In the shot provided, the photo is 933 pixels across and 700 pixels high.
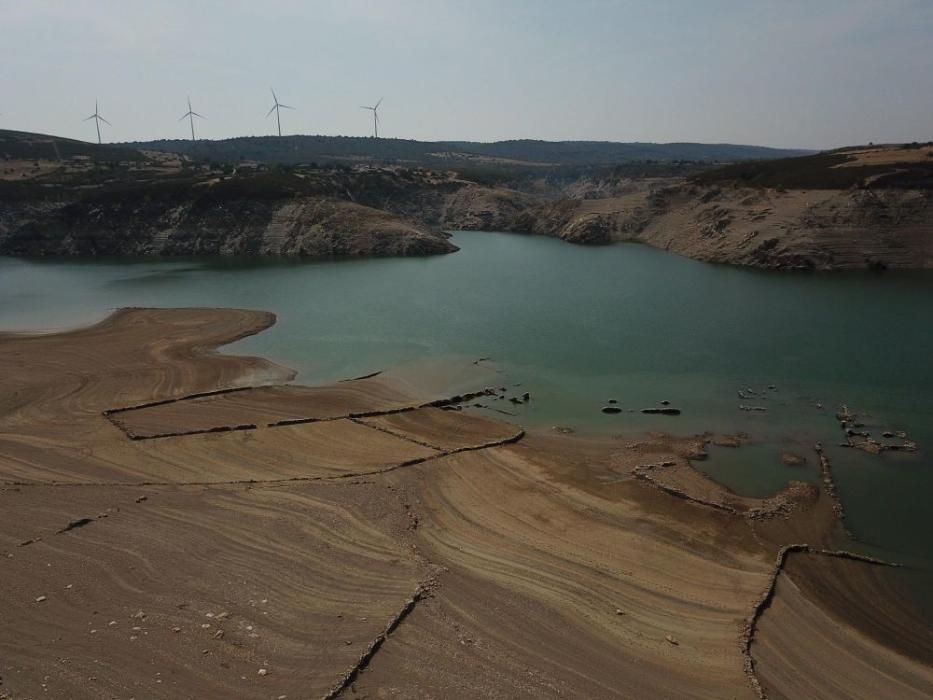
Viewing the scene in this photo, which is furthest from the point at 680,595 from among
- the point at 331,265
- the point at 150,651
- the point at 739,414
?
the point at 331,265

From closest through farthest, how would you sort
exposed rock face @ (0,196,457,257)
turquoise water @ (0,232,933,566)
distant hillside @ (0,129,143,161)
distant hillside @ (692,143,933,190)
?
1. turquoise water @ (0,232,933,566)
2. distant hillside @ (692,143,933,190)
3. exposed rock face @ (0,196,457,257)
4. distant hillside @ (0,129,143,161)

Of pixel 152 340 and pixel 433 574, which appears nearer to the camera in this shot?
pixel 433 574

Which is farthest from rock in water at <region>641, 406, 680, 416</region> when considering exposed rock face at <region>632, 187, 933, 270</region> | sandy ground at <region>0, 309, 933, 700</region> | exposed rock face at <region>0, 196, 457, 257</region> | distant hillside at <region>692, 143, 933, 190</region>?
exposed rock face at <region>0, 196, 457, 257</region>

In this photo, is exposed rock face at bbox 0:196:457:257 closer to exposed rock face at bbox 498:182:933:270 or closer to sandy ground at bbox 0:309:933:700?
exposed rock face at bbox 498:182:933:270

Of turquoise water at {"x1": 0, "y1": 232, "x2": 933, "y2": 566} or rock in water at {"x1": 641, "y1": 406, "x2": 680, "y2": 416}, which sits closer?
turquoise water at {"x1": 0, "y1": 232, "x2": 933, "y2": 566}

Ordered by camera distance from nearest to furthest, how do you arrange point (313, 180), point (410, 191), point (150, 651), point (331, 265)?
1. point (150, 651)
2. point (331, 265)
3. point (313, 180)
4. point (410, 191)

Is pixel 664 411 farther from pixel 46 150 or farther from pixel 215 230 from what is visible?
pixel 46 150

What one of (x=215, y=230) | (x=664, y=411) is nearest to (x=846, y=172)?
(x=664, y=411)

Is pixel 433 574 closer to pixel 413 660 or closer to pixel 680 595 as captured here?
pixel 413 660

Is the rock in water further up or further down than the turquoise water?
further down
